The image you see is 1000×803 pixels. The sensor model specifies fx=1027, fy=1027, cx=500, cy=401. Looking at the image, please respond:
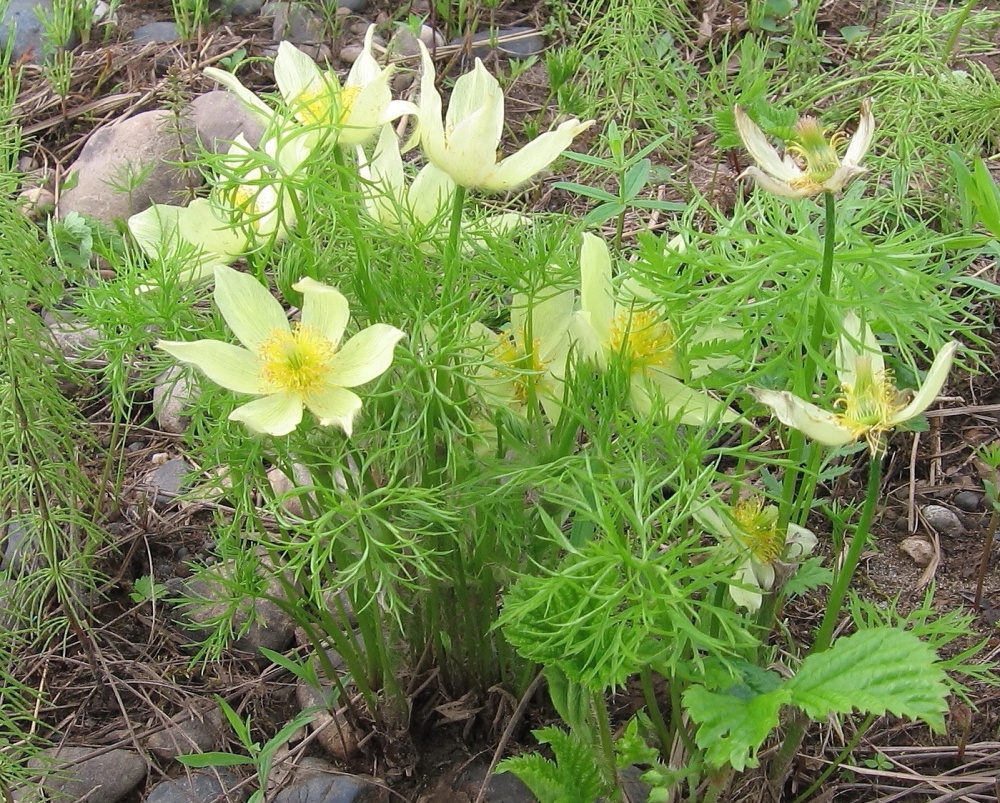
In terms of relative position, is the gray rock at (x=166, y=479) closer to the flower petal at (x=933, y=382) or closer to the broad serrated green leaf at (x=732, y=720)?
the broad serrated green leaf at (x=732, y=720)

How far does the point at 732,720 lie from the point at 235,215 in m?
0.72

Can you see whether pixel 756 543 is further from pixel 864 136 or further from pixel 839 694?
pixel 864 136

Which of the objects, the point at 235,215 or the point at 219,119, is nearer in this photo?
the point at 235,215

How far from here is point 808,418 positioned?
2.97 ft

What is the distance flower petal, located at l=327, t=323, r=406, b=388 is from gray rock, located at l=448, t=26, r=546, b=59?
1.86 metres

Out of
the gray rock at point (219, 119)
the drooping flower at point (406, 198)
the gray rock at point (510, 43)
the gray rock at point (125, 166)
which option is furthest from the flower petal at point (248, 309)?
the gray rock at point (510, 43)

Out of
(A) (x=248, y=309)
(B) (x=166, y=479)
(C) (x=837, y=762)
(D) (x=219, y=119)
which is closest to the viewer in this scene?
(A) (x=248, y=309)

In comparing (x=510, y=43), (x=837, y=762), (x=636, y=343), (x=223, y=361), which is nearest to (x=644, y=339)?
(x=636, y=343)

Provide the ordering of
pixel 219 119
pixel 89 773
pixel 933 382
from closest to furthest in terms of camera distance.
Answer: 1. pixel 933 382
2. pixel 89 773
3. pixel 219 119

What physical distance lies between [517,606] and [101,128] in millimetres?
2006

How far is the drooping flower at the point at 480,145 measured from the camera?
102 centimetres

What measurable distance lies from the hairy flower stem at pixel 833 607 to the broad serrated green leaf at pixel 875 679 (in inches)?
2.5

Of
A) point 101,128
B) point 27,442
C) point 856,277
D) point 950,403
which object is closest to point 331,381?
point 856,277

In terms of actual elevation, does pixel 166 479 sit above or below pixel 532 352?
below
